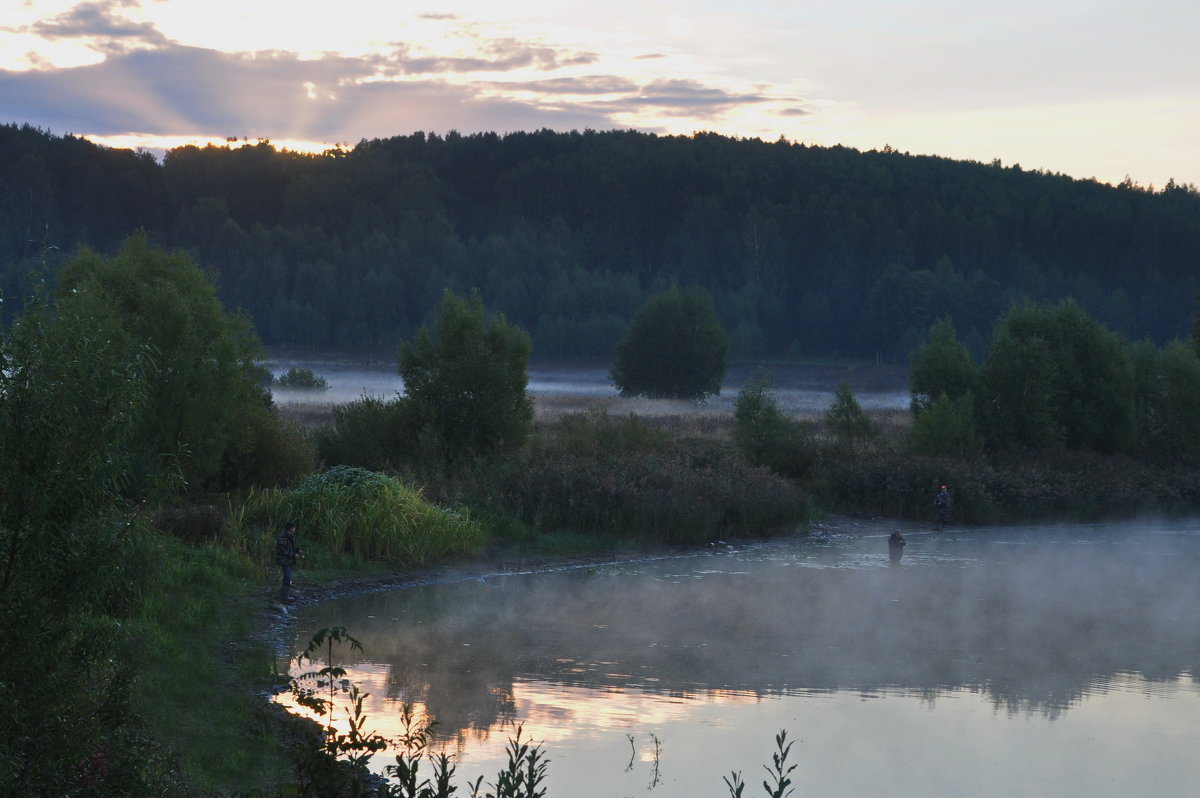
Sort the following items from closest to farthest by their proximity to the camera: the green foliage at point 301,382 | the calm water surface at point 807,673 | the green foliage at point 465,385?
the calm water surface at point 807,673 → the green foliage at point 465,385 → the green foliage at point 301,382

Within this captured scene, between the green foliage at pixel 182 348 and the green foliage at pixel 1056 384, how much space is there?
29.0 metres

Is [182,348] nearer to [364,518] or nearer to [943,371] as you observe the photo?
[364,518]

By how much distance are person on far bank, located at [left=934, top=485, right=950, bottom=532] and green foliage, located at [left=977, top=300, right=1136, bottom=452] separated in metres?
10.4

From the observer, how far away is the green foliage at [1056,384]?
44969 mm

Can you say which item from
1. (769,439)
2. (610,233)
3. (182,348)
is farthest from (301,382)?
(610,233)

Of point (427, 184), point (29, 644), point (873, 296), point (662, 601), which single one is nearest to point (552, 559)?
point (662, 601)

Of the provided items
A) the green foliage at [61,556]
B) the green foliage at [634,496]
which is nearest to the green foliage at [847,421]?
the green foliage at [634,496]

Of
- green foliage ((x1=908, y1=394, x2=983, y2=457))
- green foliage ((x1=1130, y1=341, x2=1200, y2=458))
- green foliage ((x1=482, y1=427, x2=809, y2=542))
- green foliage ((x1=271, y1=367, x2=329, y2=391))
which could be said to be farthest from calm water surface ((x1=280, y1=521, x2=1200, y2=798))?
green foliage ((x1=271, y1=367, x2=329, y2=391))

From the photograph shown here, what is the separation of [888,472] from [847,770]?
26.3 metres

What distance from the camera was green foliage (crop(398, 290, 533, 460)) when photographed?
112ft

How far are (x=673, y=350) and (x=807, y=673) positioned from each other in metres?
61.3

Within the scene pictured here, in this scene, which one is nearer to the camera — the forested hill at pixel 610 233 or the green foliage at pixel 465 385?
the green foliage at pixel 465 385

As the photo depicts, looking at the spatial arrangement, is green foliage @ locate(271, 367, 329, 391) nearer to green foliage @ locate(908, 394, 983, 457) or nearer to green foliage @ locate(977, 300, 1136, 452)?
green foliage @ locate(908, 394, 983, 457)

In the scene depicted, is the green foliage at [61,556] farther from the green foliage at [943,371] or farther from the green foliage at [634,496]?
the green foliage at [943,371]
